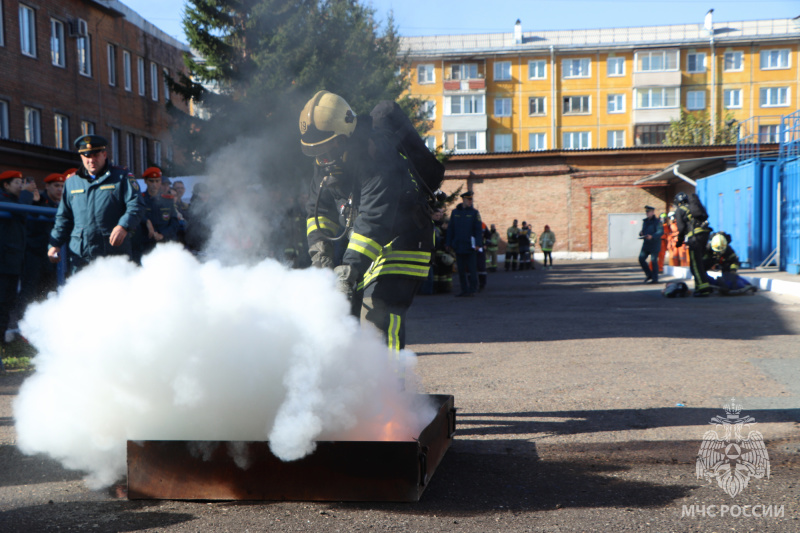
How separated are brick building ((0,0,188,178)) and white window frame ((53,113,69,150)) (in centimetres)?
4

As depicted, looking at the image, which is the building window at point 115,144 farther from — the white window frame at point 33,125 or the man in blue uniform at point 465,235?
the man in blue uniform at point 465,235

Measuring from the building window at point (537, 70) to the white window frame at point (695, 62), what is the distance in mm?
10360

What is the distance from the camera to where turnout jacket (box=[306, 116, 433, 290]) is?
12.6ft

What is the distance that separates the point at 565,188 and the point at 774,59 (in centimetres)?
2723

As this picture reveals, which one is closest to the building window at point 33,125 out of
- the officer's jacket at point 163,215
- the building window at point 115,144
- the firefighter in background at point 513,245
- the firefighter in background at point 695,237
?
the building window at point 115,144

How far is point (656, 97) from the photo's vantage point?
179ft

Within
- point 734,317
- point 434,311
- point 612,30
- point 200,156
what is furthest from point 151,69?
point 612,30

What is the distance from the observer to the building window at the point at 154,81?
110 ft

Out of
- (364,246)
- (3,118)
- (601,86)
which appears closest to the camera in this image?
(364,246)

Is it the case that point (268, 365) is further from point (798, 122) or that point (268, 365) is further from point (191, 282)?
point (798, 122)

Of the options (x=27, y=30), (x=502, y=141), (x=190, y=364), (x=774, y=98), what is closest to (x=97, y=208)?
(x=190, y=364)

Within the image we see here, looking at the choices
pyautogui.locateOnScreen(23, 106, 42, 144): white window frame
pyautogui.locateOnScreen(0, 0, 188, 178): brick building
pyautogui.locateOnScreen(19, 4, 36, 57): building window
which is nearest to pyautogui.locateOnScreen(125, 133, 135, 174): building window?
pyautogui.locateOnScreen(0, 0, 188, 178): brick building

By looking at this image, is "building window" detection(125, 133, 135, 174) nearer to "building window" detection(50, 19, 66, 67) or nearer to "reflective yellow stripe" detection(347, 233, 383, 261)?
"building window" detection(50, 19, 66, 67)

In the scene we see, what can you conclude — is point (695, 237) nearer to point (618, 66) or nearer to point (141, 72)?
point (141, 72)
